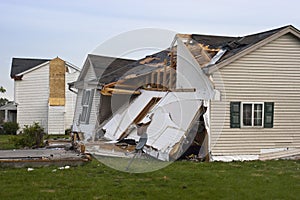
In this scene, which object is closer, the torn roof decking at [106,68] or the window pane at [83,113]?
the torn roof decking at [106,68]

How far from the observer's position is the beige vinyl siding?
1470 centimetres

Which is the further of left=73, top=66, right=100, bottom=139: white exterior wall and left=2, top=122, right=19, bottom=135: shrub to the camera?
left=2, top=122, right=19, bottom=135: shrub

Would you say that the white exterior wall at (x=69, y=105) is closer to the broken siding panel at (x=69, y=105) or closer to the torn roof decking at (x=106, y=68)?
the broken siding panel at (x=69, y=105)

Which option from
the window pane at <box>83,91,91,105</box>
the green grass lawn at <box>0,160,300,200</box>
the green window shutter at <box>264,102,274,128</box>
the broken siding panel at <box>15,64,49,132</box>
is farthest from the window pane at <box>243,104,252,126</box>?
the broken siding panel at <box>15,64,49,132</box>

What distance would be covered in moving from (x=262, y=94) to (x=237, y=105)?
1.07 m

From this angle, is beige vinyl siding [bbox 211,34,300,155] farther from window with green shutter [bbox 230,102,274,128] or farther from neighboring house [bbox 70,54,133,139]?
neighboring house [bbox 70,54,133,139]

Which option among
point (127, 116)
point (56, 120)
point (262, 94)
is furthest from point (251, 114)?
point (56, 120)

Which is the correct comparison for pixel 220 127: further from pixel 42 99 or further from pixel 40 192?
pixel 42 99

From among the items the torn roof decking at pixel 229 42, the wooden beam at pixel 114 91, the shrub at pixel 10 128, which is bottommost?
the shrub at pixel 10 128

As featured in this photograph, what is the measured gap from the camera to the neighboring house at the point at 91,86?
21750 mm

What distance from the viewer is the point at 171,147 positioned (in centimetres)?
1445

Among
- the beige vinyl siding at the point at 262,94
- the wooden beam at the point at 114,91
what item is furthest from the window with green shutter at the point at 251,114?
the wooden beam at the point at 114,91

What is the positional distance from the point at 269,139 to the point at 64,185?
8196mm

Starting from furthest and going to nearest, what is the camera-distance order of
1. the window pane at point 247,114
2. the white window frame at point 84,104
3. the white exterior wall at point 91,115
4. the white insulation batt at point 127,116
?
the white window frame at point 84,104 < the white exterior wall at point 91,115 < the white insulation batt at point 127,116 < the window pane at point 247,114
